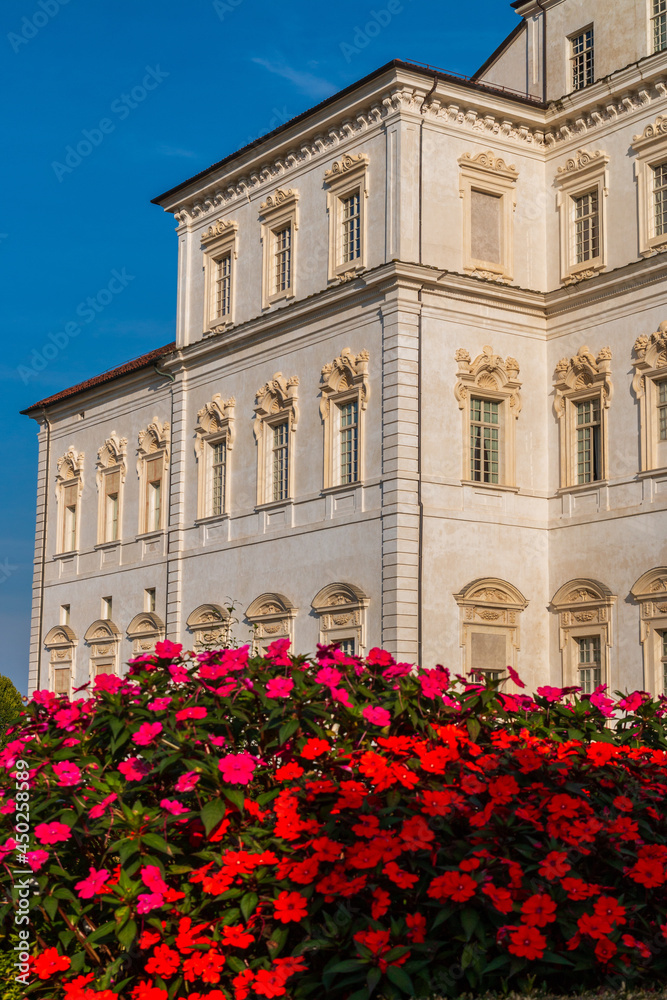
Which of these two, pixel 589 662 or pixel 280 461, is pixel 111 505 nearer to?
pixel 280 461

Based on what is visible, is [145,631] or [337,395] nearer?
[337,395]

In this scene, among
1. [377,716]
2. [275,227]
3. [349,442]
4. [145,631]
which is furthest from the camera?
[145,631]

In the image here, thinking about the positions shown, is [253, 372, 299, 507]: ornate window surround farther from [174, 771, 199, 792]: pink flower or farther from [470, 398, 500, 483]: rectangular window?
[174, 771, 199, 792]: pink flower

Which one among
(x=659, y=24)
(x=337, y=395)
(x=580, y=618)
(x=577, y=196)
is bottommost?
(x=580, y=618)

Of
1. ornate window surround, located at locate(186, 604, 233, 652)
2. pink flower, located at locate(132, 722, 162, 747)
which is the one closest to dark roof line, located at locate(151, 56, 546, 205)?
ornate window surround, located at locate(186, 604, 233, 652)

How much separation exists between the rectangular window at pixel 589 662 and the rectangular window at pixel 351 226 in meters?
9.53

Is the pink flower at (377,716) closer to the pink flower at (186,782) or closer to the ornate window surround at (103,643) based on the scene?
the pink flower at (186,782)

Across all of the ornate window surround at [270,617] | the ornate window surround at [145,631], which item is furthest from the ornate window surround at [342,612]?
the ornate window surround at [145,631]

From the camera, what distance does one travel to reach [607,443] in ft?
87.7

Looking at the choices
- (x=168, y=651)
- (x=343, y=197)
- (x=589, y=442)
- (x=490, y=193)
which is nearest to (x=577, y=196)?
(x=490, y=193)

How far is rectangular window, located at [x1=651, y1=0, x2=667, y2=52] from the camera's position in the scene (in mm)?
27109

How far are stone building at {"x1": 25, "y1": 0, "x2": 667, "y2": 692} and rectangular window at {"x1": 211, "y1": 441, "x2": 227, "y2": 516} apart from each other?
213 mm

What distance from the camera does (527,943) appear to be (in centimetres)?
618

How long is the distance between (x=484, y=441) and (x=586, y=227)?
525 centimetres
